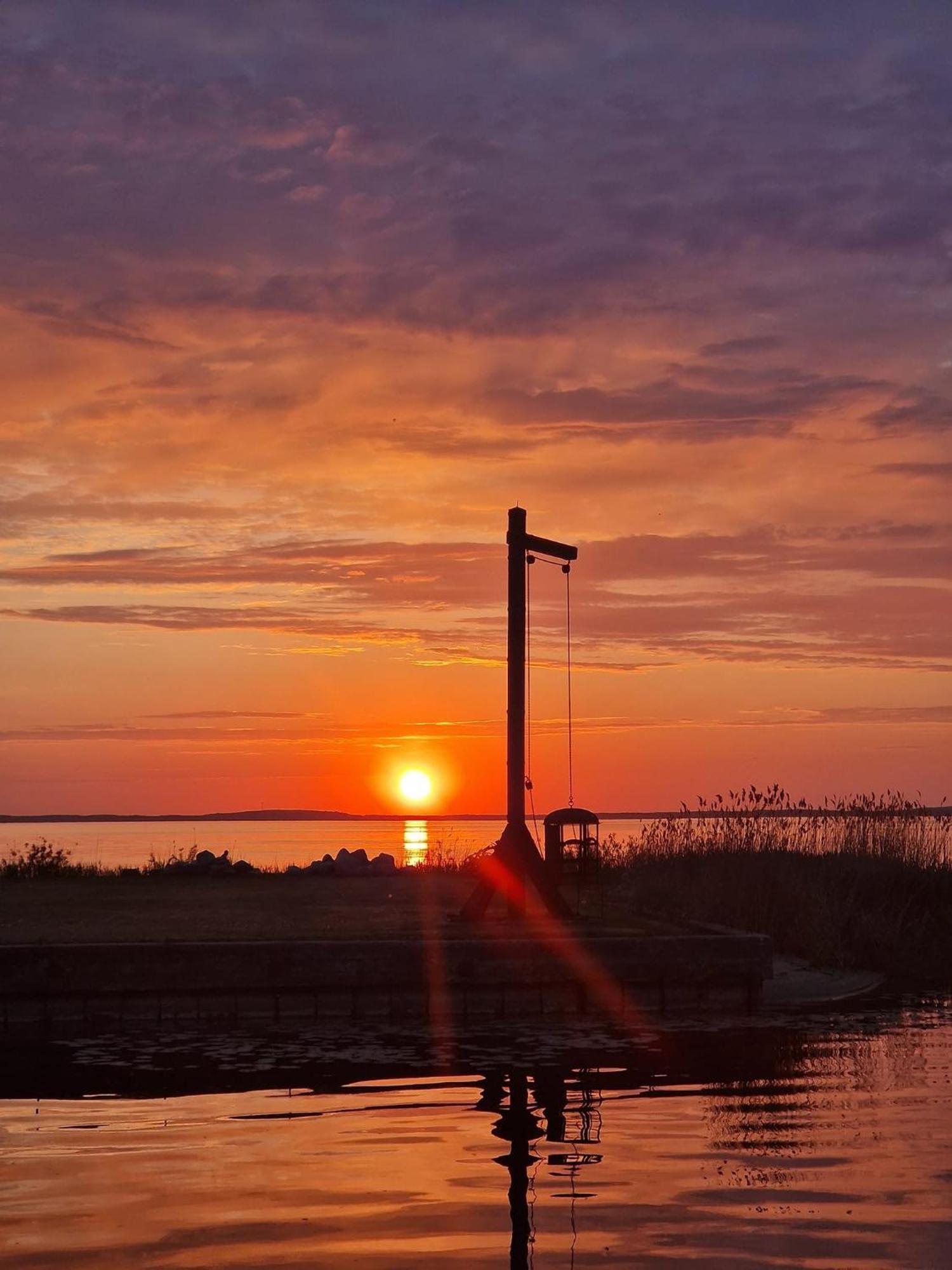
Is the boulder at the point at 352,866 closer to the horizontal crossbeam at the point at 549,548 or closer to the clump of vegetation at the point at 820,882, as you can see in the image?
the clump of vegetation at the point at 820,882

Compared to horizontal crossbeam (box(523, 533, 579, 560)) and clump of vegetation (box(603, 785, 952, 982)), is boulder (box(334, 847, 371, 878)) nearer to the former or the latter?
clump of vegetation (box(603, 785, 952, 982))

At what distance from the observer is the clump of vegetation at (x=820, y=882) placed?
2100 centimetres

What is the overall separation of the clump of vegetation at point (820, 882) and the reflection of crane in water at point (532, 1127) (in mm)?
8425

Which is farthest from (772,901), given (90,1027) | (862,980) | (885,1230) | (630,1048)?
(885,1230)

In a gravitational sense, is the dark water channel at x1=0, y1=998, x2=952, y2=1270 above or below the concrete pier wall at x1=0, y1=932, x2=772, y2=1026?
below

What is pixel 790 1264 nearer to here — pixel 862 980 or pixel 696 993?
pixel 696 993

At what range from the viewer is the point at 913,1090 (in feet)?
39.2

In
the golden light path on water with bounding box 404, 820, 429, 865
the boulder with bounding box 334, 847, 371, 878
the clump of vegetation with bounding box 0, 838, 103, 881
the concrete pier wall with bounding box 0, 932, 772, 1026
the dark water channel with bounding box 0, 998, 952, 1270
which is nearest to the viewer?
the dark water channel with bounding box 0, 998, 952, 1270

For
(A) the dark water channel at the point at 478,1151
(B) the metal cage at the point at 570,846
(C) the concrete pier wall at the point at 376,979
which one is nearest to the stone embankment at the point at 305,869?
(B) the metal cage at the point at 570,846

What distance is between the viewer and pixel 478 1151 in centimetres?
952

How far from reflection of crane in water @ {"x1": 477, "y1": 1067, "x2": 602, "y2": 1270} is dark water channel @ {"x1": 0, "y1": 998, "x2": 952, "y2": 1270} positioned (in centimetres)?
3

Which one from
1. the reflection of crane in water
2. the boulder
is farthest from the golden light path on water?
the reflection of crane in water

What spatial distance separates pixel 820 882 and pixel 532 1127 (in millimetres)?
13168

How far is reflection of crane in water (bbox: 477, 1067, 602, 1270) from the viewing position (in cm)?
783
